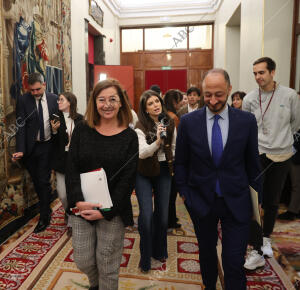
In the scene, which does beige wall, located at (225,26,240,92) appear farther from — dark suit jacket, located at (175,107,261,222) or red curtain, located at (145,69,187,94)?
dark suit jacket, located at (175,107,261,222)

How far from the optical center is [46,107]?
3.69 meters

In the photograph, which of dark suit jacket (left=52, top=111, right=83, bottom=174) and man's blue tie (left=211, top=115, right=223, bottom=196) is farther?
dark suit jacket (left=52, top=111, right=83, bottom=174)

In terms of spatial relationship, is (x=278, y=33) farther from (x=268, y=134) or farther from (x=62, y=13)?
(x=62, y=13)

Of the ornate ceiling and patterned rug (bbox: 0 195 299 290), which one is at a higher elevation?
the ornate ceiling

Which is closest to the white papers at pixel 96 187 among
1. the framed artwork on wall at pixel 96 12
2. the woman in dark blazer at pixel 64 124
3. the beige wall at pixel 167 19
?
the woman in dark blazer at pixel 64 124

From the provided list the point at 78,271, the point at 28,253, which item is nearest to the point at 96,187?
the point at 78,271

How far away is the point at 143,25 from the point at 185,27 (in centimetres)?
140

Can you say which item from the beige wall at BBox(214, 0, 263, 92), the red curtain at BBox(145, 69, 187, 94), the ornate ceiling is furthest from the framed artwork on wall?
the beige wall at BBox(214, 0, 263, 92)

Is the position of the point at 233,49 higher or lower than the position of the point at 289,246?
higher

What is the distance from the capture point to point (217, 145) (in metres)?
1.80

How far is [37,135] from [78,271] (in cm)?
174

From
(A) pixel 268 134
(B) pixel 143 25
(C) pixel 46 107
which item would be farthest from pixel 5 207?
(B) pixel 143 25

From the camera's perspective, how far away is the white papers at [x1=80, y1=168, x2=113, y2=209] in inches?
69.6

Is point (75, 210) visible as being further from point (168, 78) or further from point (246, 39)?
point (168, 78)
